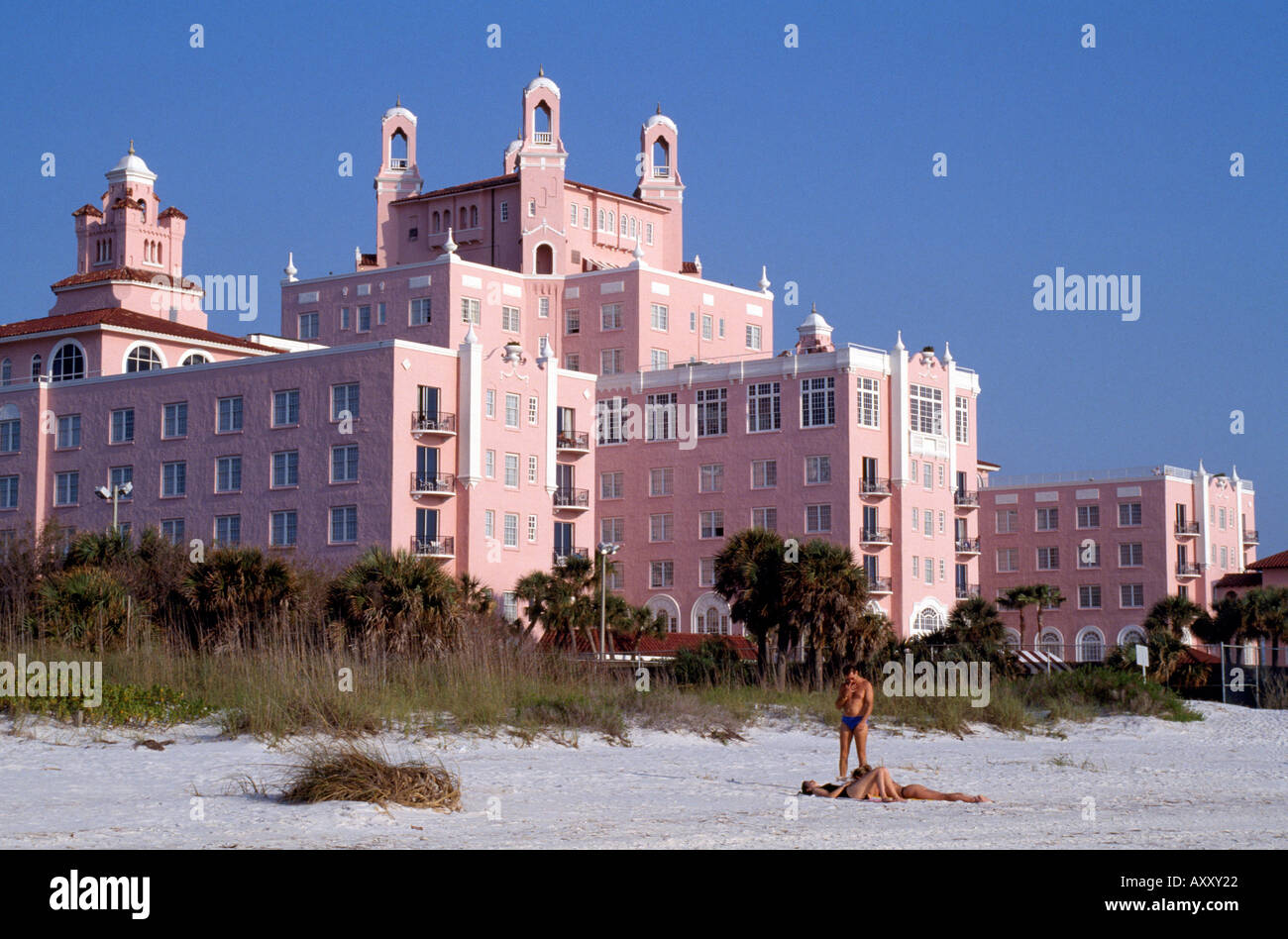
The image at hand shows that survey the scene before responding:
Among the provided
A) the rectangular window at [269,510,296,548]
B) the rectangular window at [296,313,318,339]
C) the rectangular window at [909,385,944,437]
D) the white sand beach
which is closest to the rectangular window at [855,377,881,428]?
the rectangular window at [909,385,944,437]

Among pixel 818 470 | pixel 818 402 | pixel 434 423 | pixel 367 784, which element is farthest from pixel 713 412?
pixel 367 784

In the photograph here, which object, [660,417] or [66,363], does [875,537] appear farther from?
[66,363]

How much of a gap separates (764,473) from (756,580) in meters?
27.8

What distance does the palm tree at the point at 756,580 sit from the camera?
182ft

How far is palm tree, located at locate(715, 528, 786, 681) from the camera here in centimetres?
5541

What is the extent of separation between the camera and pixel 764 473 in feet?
275

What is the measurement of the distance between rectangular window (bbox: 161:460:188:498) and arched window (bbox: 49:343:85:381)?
451 inches

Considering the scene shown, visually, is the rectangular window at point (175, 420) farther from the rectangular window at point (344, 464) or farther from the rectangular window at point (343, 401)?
the rectangular window at point (344, 464)

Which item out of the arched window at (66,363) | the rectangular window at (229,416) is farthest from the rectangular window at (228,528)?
the arched window at (66,363)

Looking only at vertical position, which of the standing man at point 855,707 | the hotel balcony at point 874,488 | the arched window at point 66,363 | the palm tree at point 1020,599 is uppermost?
the arched window at point 66,363

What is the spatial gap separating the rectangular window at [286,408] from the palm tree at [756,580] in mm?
22542
